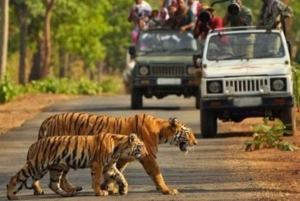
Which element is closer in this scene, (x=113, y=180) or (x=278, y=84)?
(x=113, y=180)

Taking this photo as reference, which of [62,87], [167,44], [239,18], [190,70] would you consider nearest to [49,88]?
[62,87]

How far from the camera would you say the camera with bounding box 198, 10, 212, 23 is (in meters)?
24.2

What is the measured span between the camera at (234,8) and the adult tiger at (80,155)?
973cm

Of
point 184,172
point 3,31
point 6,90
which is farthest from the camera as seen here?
point 3,31

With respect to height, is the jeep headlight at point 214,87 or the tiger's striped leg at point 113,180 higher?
the tiger's striped leg at point 113,180

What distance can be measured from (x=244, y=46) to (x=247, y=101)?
4.27ft

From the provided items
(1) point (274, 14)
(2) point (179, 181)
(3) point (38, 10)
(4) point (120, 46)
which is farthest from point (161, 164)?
(4) point (120, 46)

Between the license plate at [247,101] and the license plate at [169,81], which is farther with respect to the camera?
the license plate at [169,81]

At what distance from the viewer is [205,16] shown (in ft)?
80.0

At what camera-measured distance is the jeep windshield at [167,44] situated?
30547 mm

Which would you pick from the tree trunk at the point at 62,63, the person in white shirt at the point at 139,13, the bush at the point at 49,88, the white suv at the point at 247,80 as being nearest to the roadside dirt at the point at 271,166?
the white suv at the point at 247,80

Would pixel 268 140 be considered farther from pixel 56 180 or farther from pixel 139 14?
pixel 139 14

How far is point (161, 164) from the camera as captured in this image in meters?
17.8

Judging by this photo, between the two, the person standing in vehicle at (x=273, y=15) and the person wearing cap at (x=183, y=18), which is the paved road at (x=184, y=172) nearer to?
the person standing in vehicle at (x=273, y=15)
